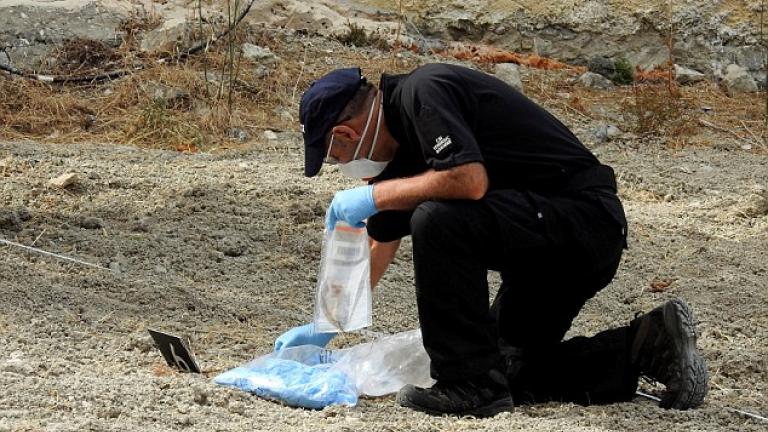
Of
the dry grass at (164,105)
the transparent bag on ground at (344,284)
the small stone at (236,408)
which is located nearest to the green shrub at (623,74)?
the dry grass at (164,105)

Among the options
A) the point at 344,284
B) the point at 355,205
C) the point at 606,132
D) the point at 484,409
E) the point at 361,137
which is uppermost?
the point at 361,137

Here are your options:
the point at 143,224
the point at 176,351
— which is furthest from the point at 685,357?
the point at 143,224

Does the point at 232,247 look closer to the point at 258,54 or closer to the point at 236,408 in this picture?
the point at 236,408

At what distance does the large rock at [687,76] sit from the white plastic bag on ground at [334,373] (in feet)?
16.2

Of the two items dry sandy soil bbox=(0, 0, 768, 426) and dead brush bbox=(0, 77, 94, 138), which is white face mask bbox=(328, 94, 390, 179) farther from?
dead brush bbox=(0, 77, 94, 138)

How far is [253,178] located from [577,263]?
8.67 feet

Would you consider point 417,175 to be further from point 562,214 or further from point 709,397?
point 709,397

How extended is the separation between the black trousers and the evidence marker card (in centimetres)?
68

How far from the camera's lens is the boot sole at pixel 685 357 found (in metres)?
3.32

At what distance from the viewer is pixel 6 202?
16.8ft

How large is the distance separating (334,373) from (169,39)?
4.37 m

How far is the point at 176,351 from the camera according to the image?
3.49m

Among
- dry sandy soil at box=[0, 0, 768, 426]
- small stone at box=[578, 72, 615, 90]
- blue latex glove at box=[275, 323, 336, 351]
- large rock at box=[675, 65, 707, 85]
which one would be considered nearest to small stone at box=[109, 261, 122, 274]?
dry sandy soil at box=[0, 0, 768, 426]

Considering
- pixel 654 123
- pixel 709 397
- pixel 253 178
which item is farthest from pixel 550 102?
pixel 709 397
